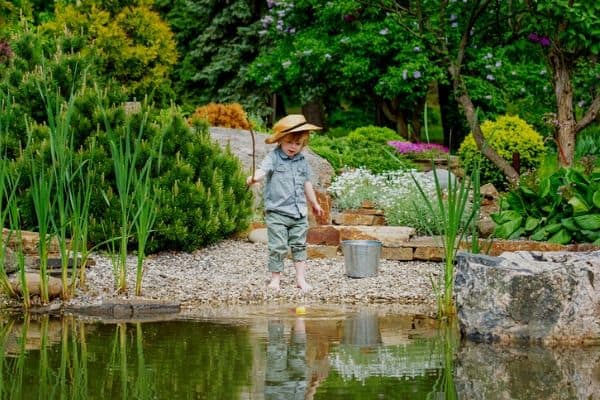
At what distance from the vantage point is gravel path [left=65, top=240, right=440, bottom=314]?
319 inches

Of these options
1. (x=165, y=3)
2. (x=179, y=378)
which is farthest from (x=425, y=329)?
(x=165, y=3)

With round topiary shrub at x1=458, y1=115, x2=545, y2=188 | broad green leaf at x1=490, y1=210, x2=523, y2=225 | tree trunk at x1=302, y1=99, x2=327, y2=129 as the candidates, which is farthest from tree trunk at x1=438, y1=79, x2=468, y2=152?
broad green leaf at x1=490, y1=210, x2=523, y2=225

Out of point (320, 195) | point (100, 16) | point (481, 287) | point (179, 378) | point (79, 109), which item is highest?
point (100, 16)

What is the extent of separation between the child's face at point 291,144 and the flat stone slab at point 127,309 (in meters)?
1.68

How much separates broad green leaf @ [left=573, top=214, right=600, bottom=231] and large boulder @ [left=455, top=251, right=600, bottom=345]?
8.98 ft

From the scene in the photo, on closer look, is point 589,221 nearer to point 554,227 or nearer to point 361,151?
point 554,227

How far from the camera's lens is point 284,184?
859 cm

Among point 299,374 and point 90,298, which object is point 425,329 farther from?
point 90,298

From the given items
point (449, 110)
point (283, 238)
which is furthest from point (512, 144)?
point (283, 238)

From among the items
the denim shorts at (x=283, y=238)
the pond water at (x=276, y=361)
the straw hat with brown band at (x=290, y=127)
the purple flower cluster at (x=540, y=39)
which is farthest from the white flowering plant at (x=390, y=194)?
the pond water at (x=276, y=361)

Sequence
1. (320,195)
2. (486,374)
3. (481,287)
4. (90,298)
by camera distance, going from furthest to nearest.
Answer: (320,195), (90,298), (481,287), (486,374)

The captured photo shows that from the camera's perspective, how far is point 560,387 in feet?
16.7

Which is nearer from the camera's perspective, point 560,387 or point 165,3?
point 560,387

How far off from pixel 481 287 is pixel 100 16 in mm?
13740
